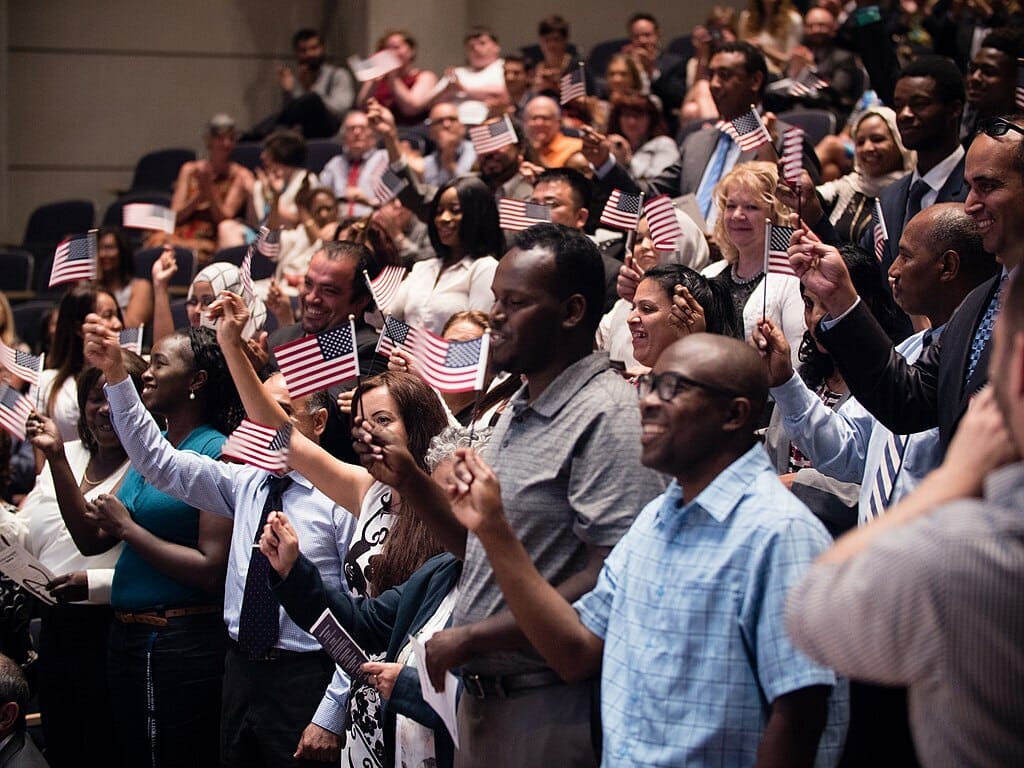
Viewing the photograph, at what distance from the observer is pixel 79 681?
4.24m

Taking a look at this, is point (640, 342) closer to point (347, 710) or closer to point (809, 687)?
point (347, 710)

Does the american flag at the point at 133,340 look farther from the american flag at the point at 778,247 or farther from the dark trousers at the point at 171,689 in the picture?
the american flag at the point at 778,247

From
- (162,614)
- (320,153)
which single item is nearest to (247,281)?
(162,614)

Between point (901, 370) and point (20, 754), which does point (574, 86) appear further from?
point (901, 370)

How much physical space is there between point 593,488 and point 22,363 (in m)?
2.94

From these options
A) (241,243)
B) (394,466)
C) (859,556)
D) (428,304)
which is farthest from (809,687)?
(241,243)

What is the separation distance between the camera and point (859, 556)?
61.4 inches

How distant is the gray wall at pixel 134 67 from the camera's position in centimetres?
1092

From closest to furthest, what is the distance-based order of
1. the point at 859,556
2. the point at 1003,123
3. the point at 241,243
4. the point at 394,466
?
the point at 859,556
the point at 394,466
the point at 1003,123
the point at 241,243

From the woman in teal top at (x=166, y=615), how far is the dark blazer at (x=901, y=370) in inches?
76.9

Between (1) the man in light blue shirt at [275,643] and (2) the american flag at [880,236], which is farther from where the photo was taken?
(2) the american flag at [880,236]

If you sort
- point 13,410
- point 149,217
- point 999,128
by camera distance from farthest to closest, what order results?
point 149,217 < point 13,410 < point 999,128

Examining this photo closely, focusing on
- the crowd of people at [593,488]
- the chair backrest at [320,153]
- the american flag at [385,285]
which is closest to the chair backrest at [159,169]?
the chair backrest at [320,153]

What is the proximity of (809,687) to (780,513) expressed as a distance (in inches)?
9.7
